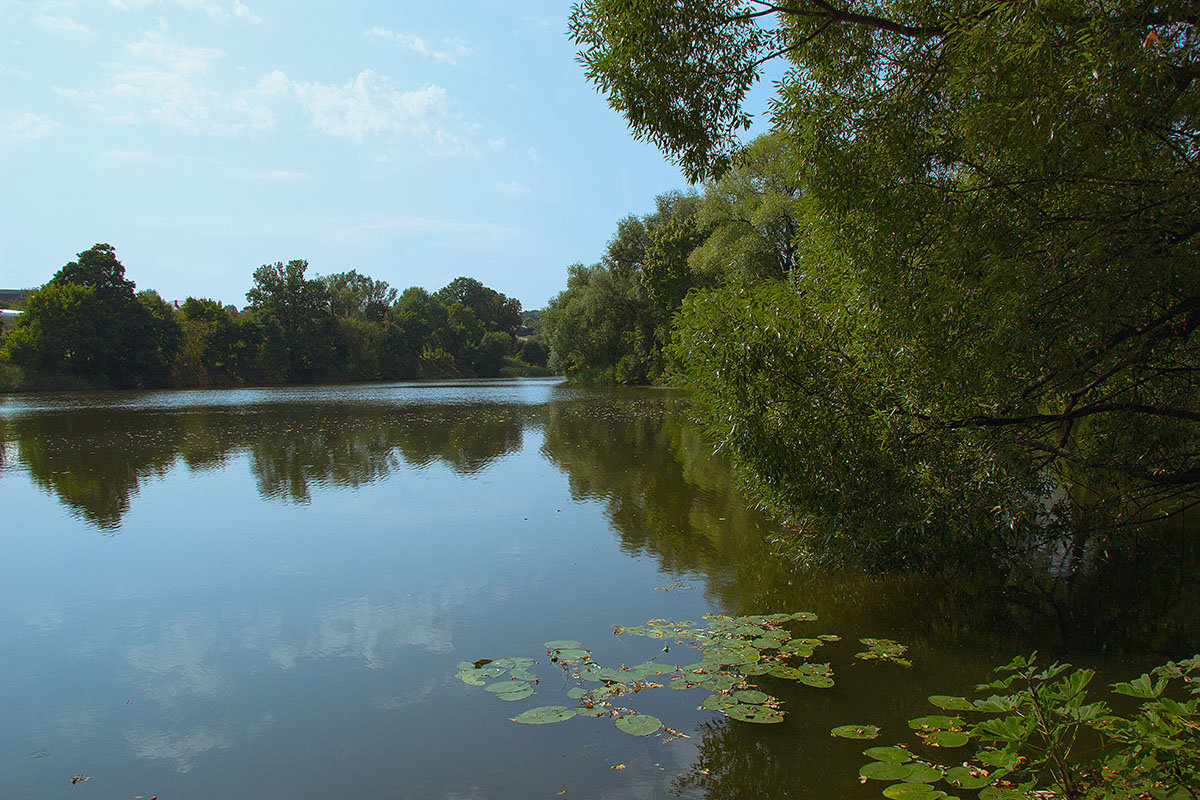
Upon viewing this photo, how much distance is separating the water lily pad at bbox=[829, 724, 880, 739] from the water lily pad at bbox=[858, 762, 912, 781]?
14.7 inches

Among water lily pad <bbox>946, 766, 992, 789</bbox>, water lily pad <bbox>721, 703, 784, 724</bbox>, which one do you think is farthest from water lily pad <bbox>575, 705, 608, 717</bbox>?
water lily pad <bbox>946, 766, 992, 789</bbox>

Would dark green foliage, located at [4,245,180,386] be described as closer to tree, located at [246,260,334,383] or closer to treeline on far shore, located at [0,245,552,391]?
treeline on far shore, located at [0,245,552,391]

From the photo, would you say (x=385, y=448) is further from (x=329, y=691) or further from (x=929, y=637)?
(x=929, y=637)

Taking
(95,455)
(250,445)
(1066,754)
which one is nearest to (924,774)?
(1066,754)

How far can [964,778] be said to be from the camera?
3.71 metres

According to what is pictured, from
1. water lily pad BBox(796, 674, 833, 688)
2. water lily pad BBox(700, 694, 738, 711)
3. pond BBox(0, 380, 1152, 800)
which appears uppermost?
water lily pad BBox(796, 674, 833, 688)

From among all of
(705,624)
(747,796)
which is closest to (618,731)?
(747,796)

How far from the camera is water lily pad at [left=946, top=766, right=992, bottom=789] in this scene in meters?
3.62

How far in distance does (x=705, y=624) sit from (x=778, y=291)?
3518mm

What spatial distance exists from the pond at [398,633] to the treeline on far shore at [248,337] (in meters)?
51.0

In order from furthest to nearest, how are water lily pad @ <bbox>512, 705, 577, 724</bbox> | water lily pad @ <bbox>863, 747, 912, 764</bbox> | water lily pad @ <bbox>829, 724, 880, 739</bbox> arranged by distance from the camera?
water lily pad @ <bbox>512, 705, 577, 724</bbox> < water lily pad @ <bbox>829, 724, 880, 739</bbox> < water lily pad @ <bbox>863, 747, 912, 764</bbox>

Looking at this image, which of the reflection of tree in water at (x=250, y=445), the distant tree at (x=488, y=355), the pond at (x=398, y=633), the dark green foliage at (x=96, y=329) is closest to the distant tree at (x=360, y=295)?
the distant tree at (x=488, y=355)

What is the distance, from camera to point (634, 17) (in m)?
5.94

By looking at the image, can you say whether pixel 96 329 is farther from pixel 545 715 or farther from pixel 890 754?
pixel 890 754
